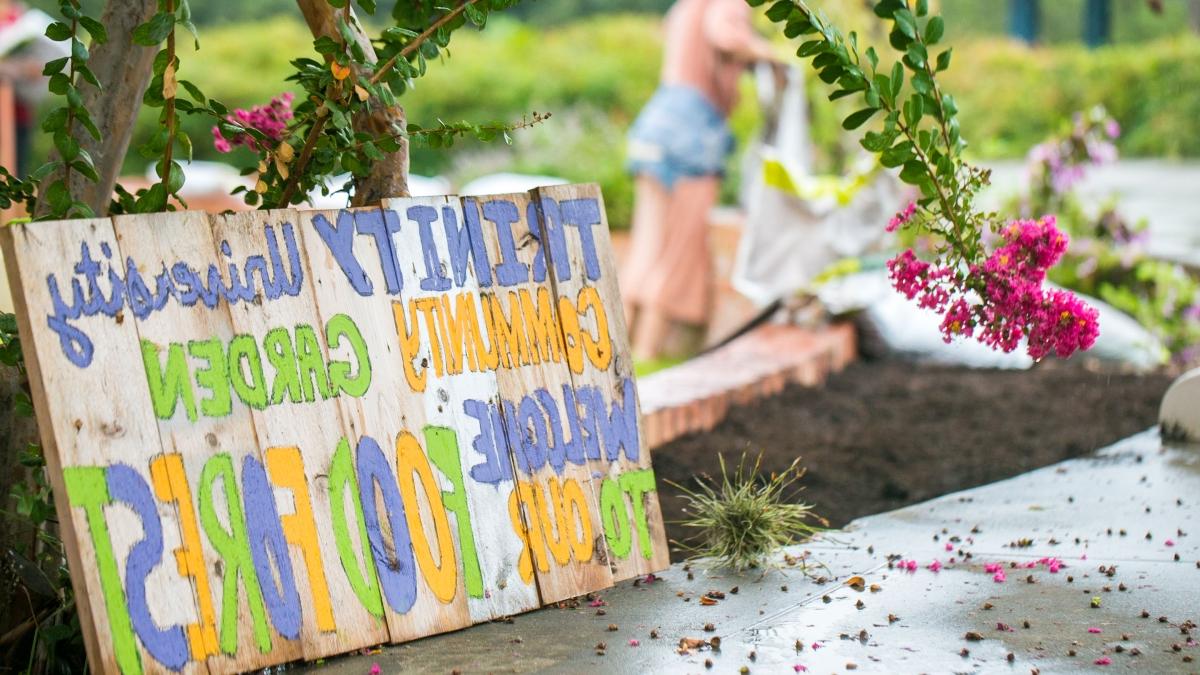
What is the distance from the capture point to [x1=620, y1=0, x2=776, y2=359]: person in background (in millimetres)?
8359

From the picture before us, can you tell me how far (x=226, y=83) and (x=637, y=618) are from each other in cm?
1674

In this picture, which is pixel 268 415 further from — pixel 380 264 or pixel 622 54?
pixel 622 54

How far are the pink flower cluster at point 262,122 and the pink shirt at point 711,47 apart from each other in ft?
17.4

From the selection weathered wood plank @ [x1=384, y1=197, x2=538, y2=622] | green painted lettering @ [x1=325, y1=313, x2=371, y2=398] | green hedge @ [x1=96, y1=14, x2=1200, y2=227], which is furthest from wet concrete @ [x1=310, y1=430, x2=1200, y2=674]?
green hedge @ [x1=96, y1=14, x2=1200, y2=227]

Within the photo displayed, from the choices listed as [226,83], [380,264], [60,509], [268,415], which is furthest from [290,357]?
[226,83]

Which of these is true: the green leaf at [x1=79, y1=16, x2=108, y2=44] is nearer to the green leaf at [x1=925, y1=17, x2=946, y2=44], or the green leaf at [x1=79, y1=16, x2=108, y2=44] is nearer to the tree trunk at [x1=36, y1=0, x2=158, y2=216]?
the tree trunk at [x1=36, y1=0, x2=158, y2=216]

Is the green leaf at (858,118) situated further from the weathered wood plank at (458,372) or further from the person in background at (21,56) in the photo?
the person in background at (21,56)

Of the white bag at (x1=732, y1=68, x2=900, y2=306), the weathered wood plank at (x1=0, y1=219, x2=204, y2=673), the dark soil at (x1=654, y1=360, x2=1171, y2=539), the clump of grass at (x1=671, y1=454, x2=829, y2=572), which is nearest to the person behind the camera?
the weathered wood plank at (x1=0, y1=219, x2=204, y2=673)

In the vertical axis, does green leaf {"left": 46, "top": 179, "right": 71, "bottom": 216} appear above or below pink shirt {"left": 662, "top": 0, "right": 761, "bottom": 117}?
below

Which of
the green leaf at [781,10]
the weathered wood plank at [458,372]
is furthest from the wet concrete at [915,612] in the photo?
the green leaf at [781,10]

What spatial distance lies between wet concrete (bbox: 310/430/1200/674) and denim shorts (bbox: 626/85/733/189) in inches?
187

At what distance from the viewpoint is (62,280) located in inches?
101

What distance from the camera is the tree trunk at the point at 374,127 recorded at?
3.15 m

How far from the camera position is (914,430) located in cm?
553
